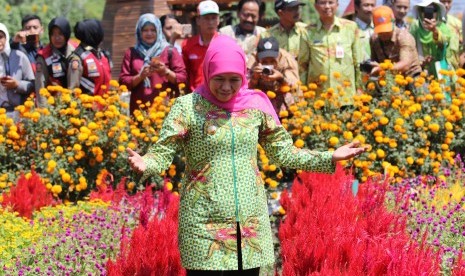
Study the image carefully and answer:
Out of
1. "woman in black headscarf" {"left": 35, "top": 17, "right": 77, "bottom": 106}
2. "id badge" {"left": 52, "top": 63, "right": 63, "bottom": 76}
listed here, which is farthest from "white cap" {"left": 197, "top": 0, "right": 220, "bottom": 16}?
"id badge" {"left": 52, "top": 63, "right": 63, "bottom": 76}

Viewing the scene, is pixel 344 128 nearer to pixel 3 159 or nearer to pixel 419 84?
pixel 419 84

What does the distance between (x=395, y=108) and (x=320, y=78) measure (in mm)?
680

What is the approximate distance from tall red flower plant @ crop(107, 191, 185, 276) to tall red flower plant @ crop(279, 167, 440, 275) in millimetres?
501

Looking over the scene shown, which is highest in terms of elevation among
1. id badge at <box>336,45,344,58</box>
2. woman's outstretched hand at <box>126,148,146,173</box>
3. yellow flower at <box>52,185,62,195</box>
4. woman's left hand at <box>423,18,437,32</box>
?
woman's left hand at <box>423,18,437,32</box>

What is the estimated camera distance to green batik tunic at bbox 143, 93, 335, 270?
12.2 feet

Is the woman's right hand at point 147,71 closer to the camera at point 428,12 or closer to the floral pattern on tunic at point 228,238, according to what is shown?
the camera at point 428,12

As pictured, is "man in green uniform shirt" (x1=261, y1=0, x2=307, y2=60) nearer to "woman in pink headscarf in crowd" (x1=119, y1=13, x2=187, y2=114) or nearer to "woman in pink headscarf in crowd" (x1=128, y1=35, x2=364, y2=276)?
"woman in pink headscarf in crowd" (x1=119, y1=13, x2=187, y2=114)

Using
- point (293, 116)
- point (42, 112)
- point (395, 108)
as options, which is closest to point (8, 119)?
point (42, 112)

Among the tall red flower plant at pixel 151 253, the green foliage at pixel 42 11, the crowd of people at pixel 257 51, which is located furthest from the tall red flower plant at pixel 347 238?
the green foliage at pixel 42 11

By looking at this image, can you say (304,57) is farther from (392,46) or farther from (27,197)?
(27,197)

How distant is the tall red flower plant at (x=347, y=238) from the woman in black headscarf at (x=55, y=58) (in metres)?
3.10

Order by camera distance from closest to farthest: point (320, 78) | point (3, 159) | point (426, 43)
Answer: point (3, 159) < point (320, 78) < point (426, 43)

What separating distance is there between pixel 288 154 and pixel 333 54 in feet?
13.3

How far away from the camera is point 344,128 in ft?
24.4
